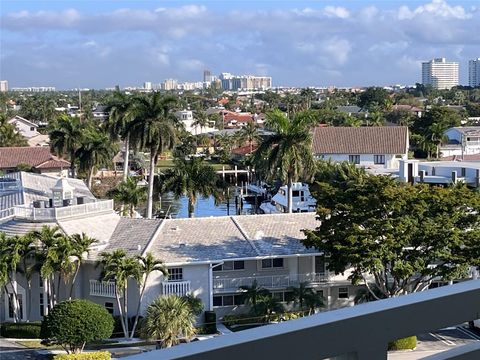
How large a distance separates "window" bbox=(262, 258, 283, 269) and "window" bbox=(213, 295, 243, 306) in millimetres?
1437

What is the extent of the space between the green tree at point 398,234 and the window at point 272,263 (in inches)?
74.3

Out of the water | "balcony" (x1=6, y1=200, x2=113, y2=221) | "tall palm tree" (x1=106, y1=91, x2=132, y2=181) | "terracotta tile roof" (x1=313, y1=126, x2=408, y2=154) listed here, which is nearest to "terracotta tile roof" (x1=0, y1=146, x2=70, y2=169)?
the water

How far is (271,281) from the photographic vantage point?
25.3 meters

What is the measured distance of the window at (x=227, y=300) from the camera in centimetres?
2495

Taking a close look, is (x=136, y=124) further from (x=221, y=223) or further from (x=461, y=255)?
(x=461, y=255)

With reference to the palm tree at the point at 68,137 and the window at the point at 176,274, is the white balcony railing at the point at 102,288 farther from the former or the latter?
the palm tree at the point at 68,137

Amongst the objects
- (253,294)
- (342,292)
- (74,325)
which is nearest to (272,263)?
(253,294)

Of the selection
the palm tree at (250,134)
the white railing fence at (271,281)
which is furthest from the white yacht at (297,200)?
the palm tree at (250,134)

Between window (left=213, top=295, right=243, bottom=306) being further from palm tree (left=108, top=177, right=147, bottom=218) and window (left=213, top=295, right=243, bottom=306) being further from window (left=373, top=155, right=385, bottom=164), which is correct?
window (left=373, top=155, right=385, bottom=164)

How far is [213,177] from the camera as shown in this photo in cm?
3703

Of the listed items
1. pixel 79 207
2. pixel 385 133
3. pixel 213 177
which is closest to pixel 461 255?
pixel 79 207

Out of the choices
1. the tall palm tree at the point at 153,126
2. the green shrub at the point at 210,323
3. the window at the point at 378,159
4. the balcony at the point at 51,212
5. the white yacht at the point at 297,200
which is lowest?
the green shrub at the point at 210,323

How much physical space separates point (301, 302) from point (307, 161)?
35.4 feet

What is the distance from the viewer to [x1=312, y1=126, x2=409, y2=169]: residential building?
181 ft
